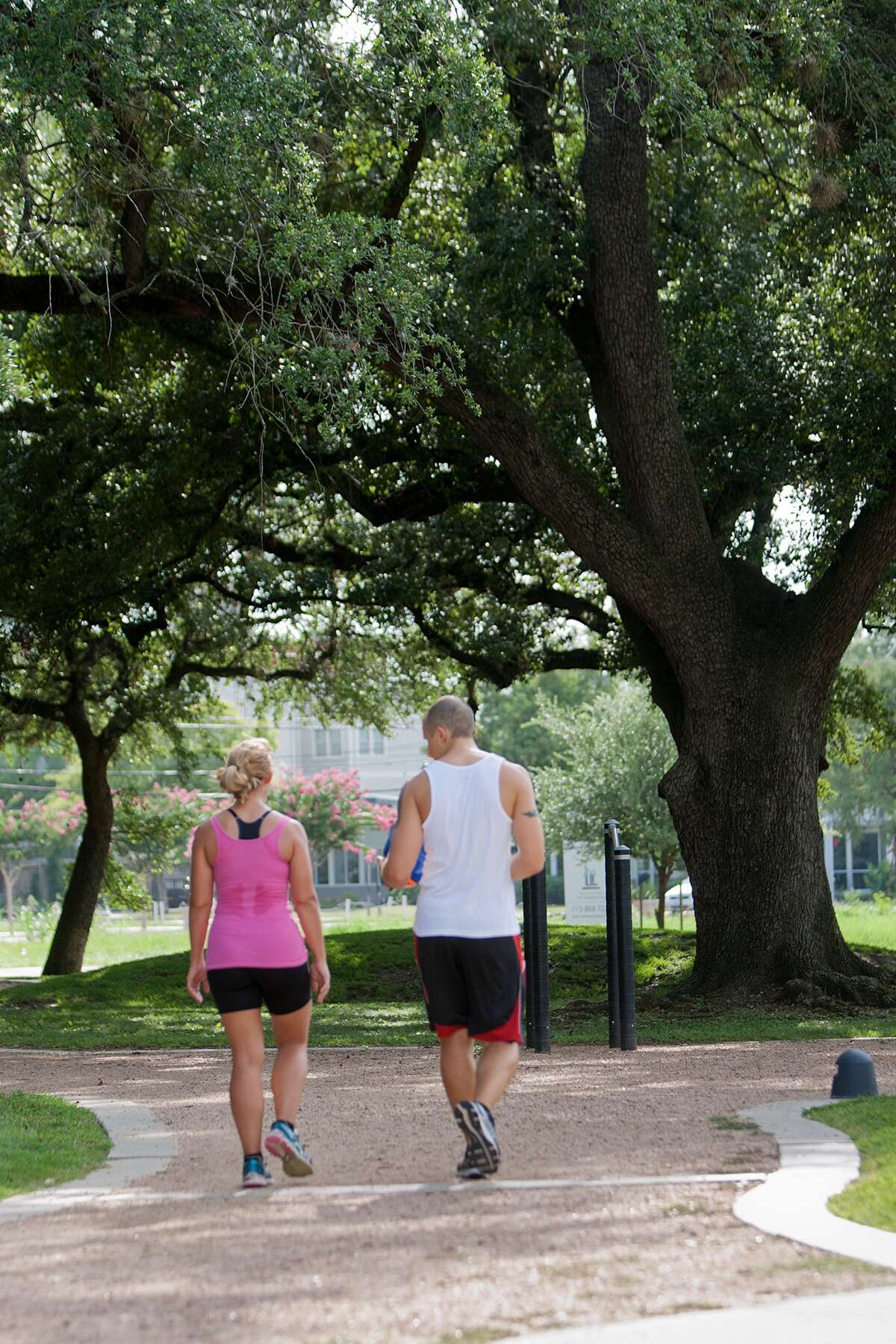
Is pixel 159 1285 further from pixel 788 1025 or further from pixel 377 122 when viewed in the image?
pixel 377 122

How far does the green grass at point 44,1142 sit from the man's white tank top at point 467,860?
1865 millimetres

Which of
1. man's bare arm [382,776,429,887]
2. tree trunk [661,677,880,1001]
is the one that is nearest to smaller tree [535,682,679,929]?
tree trunk [661,677,880,1001]

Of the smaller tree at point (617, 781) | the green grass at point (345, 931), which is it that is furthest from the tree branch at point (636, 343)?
the smaller tree at point (617, 781)

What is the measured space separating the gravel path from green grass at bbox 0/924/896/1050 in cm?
442

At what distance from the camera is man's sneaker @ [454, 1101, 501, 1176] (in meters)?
5.38

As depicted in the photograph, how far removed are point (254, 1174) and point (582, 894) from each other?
25804 millimetres

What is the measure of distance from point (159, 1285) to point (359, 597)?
1424cm

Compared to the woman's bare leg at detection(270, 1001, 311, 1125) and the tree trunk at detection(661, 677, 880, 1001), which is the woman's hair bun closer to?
the woman's bare leg at detection(270, 1001, 311, 1125)

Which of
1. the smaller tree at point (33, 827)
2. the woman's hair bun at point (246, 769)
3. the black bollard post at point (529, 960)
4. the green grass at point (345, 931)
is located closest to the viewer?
the woman's hair bun at point (246, 769)

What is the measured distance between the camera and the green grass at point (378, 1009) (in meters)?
12.1

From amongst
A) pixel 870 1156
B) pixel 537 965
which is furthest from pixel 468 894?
pixel 537 965

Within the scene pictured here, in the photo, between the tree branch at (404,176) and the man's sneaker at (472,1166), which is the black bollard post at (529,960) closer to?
the man's sneaker at (472,1166)

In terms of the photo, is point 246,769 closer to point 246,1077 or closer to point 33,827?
point 246,1077

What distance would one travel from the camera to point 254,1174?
550cm
